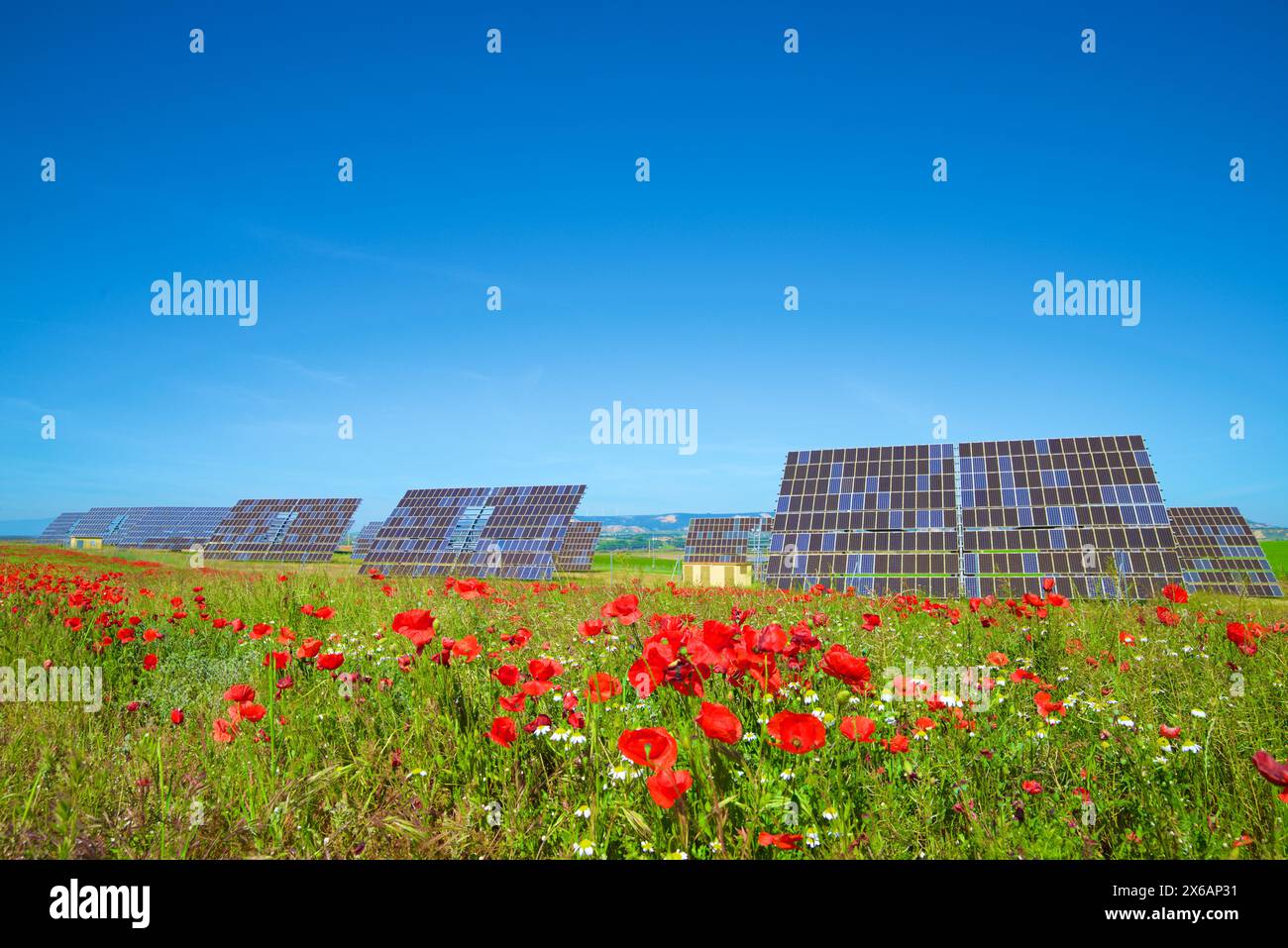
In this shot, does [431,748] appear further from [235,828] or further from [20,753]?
[20,753]

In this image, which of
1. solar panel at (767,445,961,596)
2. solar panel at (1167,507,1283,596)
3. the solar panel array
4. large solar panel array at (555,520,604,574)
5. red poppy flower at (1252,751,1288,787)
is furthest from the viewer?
the solar panel array

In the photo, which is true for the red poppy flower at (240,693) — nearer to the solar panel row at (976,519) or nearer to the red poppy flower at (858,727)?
the red poppy flower at (858,727)

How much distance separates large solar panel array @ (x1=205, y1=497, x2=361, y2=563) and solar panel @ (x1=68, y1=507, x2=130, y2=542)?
31003mm

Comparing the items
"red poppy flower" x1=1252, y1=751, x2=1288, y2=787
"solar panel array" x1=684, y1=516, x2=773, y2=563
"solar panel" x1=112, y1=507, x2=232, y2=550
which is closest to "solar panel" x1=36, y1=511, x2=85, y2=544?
"solar panel" x1=112, y1=507, x2=232, y2=550

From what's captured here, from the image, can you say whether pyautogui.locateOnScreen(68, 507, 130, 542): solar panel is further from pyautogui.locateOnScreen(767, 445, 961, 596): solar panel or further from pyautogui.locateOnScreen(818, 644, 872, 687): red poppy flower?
pyautogui.locateOnScreen(818, 644, 872, 687): red poppy flower

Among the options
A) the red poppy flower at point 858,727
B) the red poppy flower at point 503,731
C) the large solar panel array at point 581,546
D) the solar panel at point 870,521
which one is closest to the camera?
the red poppy flower at point 858,727

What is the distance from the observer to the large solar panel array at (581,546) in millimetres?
38450

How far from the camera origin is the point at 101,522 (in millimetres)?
66125

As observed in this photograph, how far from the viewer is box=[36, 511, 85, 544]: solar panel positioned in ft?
212

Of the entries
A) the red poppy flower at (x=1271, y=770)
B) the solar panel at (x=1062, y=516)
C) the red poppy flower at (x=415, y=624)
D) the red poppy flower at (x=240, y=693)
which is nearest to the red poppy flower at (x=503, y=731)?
the red poppy flower at (x=415, y=624)

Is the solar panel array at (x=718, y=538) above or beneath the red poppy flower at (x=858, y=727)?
beneath

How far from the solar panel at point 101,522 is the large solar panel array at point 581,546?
159ft

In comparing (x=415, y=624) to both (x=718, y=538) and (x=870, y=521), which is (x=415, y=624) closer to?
(x=870, y=521)

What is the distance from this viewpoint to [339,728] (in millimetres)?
3193
